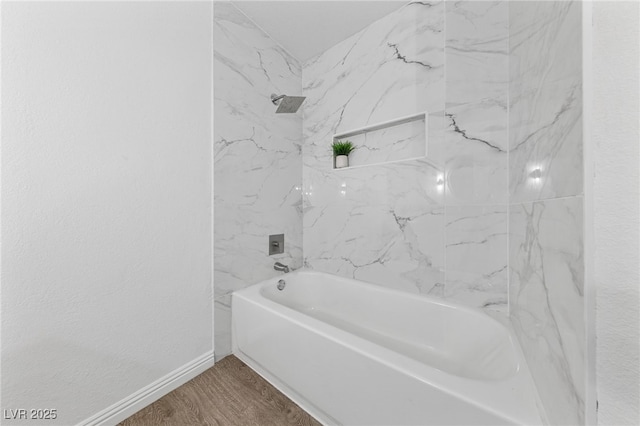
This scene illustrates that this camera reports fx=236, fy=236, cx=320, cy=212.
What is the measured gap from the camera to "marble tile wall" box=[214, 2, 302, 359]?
150cm

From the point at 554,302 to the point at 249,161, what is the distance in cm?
165

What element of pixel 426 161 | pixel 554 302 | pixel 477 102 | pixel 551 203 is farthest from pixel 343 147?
pixel 554 302

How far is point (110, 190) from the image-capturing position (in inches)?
41.0

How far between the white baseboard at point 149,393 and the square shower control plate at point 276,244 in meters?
0.76

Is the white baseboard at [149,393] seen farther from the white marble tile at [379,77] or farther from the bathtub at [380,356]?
the white marble tile at [379,77]

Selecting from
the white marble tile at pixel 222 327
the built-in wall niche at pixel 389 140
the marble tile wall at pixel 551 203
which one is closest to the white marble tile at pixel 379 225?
the built-in wall niche at pixel 389 140

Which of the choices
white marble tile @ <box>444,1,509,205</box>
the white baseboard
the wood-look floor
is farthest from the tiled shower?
the wood-look floor

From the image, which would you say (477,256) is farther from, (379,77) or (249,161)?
(249,161)

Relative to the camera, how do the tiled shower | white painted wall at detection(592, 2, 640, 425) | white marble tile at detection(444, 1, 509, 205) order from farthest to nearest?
1. white marble tile at detection(444, 1, 509, 205)
2. the tiled shower
3. white painted wall at detection(592, 2, 640, 425)

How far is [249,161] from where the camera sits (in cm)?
168

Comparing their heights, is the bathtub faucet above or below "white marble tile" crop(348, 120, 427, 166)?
below

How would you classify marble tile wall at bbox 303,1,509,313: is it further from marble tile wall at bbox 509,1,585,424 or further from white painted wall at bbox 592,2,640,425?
white painted wall at bbox 592,2,640,425

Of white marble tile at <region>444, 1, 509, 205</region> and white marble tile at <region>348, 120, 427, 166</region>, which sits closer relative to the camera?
white marble tile at <region>444, 1, 509, 205</region>

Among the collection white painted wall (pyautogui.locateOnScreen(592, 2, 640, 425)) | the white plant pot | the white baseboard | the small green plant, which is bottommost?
Answer: the white baseboard
